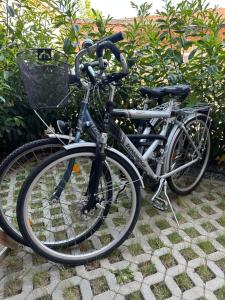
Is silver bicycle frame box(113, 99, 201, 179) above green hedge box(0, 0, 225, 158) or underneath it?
underneath

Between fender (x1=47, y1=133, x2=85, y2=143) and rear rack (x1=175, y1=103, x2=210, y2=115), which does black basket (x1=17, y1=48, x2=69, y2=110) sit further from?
rear rack (x1=175, y1=103, x2=210, y2=115)

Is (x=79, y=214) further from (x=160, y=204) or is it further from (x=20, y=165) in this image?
(x=160, y=204)

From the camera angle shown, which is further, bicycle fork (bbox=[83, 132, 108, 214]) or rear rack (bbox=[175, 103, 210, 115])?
rear rack (bbox=[175, 103, 210, 115])

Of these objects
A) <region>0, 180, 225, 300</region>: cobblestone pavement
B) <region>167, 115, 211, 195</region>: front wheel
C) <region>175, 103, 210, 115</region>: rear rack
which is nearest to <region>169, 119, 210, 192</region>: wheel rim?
<region>167, 115, 211, 195</region>: front wheel

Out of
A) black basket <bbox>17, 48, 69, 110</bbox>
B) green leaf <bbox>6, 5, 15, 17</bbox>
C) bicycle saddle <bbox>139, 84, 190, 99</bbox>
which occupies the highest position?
green leaf <bbox>6, 5, 15, 17</bbox>

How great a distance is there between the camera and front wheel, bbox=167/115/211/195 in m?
2.49

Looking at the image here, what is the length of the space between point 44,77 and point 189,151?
5.40ft

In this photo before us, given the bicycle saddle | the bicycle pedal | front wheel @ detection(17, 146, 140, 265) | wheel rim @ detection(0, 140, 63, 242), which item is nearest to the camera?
front wheel @ detection(17, 146, 140, 265)

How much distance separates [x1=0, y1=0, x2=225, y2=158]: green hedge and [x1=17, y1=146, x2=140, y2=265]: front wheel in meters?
1.06

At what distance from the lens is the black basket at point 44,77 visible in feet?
5.32

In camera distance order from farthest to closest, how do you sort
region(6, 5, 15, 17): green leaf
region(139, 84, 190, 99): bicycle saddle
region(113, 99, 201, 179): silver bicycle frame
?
region(6, 5, 15, 17): green leaf → region(139, 84, 190, 99): bicycle saddle → region(113, 99, 201, 179): silver bicycle frame

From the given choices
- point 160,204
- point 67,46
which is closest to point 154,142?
point 160,204

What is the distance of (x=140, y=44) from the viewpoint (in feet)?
9.37

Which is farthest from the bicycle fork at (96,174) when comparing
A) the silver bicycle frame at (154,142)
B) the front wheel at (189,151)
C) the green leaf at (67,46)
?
the green leaf at (67,46)
